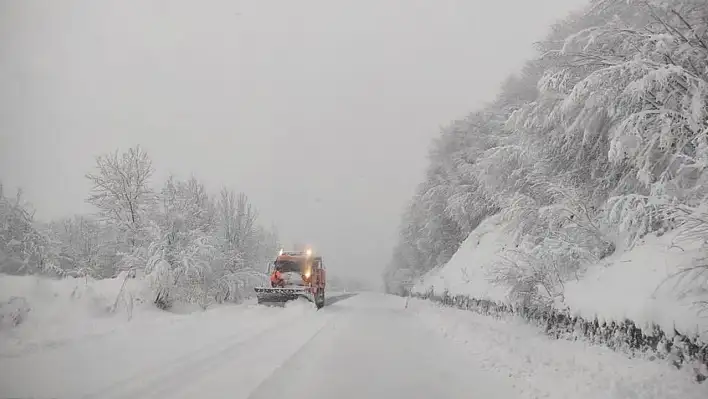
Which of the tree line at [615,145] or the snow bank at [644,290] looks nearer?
the snow bank at [644,290]

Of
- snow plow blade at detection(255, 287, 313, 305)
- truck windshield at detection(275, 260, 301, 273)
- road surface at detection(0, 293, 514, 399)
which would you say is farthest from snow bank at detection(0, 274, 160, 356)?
truck windshield at detection(275, 260, 301, 273)

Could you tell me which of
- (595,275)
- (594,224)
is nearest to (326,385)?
(595,275)

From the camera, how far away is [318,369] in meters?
7.32

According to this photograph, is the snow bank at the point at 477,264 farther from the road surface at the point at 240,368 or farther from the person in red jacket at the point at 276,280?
the road surface at the point at 240,368

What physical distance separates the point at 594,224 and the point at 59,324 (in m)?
13.3

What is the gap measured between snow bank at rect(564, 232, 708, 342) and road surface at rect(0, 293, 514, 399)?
2.45 metres

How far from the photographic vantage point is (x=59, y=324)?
10.9m

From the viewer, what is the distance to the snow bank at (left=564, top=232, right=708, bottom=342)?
19.9 ft

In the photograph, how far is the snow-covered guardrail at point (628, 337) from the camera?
567cm

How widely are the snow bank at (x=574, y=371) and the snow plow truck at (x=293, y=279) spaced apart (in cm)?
1104

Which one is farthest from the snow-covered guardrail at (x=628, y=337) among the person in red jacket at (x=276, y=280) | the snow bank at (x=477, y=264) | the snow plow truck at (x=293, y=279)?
the person in red jacket at (x=276, y=280)

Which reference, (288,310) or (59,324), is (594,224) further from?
(59,324)

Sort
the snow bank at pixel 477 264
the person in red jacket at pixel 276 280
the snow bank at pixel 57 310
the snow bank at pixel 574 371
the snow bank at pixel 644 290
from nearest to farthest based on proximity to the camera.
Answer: the snow bank at pixel 574 371, the snow bank at pixel 644 290, the snow bank at pixel 57 310, the snow bank at pixel 477 264, the person in red jacket at pixel 276 280

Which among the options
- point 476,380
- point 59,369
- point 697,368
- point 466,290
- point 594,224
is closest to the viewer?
point 697,368
